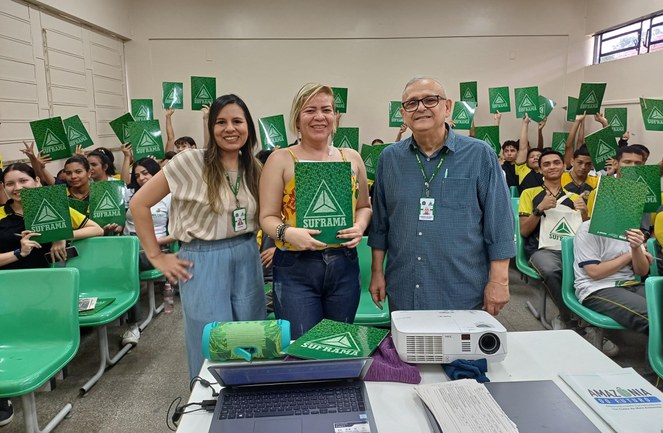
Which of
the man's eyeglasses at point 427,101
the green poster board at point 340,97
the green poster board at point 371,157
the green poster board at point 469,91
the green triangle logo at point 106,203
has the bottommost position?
the green triangle logo at point 106,203

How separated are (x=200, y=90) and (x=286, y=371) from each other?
4.46m

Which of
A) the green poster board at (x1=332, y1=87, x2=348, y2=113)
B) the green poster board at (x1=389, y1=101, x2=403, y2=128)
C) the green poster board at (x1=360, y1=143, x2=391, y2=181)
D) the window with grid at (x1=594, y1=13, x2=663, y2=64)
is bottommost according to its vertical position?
the green poster board at (x1=360, y1=143, x2=391, y2=181)

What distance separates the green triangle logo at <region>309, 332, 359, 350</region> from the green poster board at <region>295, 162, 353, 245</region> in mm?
364

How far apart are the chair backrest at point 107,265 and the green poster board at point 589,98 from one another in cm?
502

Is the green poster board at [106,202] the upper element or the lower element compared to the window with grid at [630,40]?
lower

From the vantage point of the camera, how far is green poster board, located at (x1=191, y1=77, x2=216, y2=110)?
4.93m

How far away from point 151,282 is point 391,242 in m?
2.53

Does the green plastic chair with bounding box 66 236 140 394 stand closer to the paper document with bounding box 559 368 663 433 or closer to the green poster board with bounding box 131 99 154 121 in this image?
the paper document with bounding box 559 368 663 433

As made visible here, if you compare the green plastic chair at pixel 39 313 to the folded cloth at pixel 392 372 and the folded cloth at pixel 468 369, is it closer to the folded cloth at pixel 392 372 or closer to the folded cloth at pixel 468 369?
the folded cloth at pixel 392 372

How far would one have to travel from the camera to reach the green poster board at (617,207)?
2322 millimetres

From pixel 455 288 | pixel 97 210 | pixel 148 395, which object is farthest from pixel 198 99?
pixel 455 288

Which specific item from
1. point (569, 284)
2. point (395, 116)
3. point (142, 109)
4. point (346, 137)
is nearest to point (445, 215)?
point (569, 284)

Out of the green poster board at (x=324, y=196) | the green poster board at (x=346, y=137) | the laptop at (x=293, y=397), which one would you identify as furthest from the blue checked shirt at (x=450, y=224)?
the green poster board at (x=346, y=137)

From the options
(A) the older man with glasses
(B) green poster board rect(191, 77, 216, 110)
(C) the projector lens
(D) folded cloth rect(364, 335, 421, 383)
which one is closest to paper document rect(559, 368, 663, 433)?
(C) the projector lens
